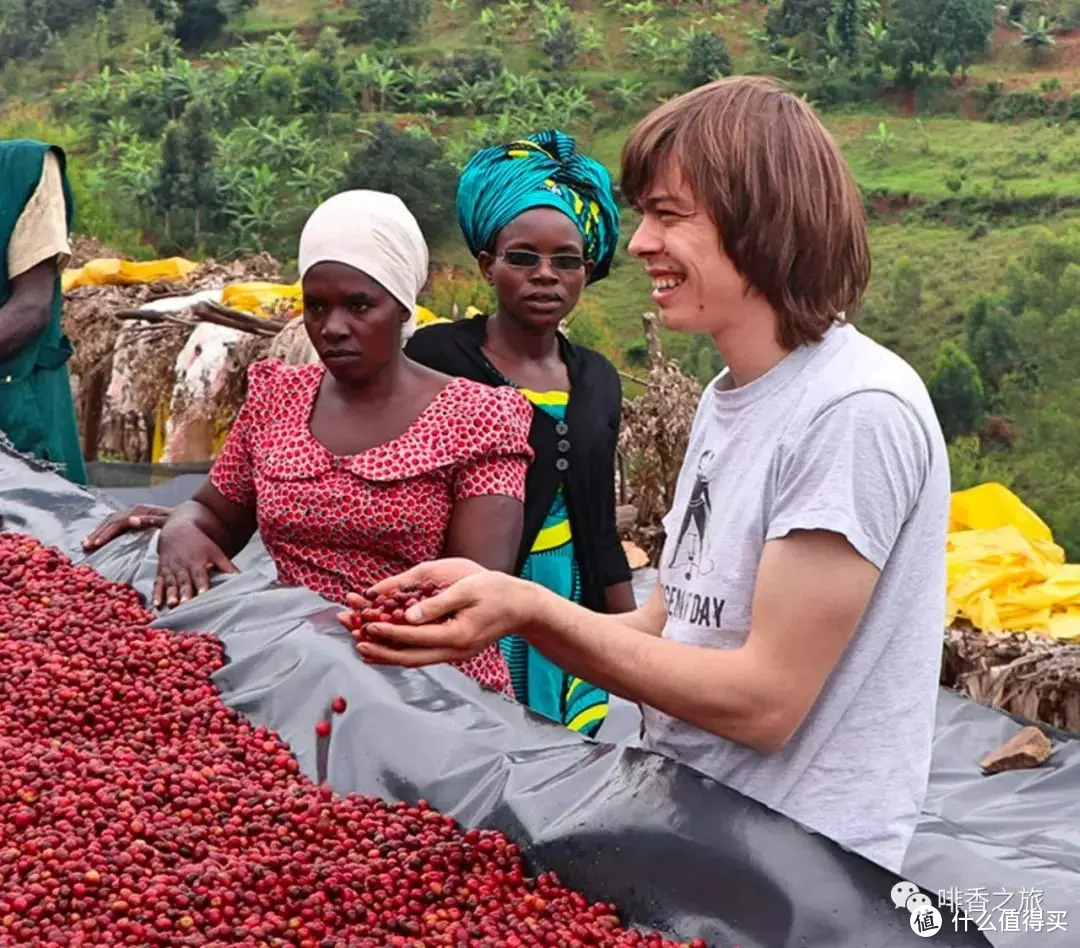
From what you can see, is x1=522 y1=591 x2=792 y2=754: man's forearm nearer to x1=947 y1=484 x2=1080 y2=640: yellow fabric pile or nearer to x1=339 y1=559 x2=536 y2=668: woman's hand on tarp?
x1=339 y1=559 x2=536 y2=668: woman's hand on tarp

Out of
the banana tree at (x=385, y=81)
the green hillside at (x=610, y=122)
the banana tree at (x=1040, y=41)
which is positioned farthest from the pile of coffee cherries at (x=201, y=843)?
the banana tree at (x=385, y=81)

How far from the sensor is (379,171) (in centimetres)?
1400

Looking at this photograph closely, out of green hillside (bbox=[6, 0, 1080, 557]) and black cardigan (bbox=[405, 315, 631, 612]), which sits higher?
black cardigan (bbox=[405, 315, 631, 612])

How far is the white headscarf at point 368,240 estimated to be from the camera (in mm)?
2348

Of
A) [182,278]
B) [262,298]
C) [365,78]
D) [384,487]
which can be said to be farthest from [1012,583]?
[365,78]

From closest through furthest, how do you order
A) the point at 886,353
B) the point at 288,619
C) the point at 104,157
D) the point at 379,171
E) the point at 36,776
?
the point at 886,353
the point at 36,776
the point at 288,619
the point at 379,171
the point at 104,157

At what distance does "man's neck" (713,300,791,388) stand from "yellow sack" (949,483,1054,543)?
3.74 m

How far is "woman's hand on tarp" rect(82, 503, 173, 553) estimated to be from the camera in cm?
268

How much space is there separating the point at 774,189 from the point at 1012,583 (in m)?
3.38

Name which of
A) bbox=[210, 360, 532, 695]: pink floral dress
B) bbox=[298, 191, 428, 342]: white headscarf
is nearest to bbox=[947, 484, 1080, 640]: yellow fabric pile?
bbox=[210, 360, 532, 695]: pink floral dress

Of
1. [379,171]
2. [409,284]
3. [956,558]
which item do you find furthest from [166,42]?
[409,284]

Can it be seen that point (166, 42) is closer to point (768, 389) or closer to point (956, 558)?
point (956, 558)

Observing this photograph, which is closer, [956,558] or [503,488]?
[503,488]

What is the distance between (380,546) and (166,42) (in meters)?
18.9
